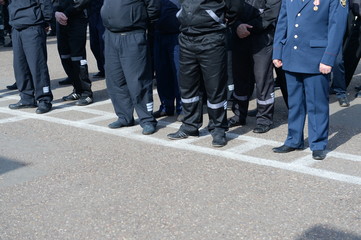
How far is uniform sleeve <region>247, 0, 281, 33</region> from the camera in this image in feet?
20.5

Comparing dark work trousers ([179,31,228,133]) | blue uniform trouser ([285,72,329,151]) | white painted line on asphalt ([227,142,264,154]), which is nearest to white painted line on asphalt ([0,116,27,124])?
dark work trousers ([179,31,228,133])

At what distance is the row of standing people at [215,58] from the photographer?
5184mm

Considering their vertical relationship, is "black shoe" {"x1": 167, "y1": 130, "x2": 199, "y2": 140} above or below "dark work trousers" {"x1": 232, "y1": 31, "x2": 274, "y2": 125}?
below

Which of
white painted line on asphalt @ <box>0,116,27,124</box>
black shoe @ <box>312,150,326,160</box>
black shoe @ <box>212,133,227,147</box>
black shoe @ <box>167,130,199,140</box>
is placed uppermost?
black shoe @ <box>312,150,326,160</box>

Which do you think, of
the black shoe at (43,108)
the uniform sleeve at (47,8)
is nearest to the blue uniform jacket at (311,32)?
the uniform sleeve at (47,8)

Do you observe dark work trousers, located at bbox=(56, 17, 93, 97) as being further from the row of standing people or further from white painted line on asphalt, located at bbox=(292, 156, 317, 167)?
white painted line on asphalt, located at bbox=(292, 156, 317, 167)

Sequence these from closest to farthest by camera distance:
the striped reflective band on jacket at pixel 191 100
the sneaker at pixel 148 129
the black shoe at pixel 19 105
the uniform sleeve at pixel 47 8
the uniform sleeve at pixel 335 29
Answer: the uniform sleeve at pixel 335 29 → the striped reflective band on jacket at pixel 191 100 → the sneaker at pixel 148 129 → the uniform sleeve at pixel 47 8 → the black shoe at pixel 19 105

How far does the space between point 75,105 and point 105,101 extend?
487 millimetres

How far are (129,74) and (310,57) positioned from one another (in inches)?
87.7

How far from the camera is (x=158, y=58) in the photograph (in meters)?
7.11

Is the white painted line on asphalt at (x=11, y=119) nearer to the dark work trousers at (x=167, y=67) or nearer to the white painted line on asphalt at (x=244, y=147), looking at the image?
the dark work trousers at (x=167, y=67)

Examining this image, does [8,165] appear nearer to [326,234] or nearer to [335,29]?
[326,234]

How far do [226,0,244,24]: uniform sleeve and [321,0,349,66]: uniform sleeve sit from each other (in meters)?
1.06

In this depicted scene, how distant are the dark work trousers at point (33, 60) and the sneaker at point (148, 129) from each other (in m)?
1.96
